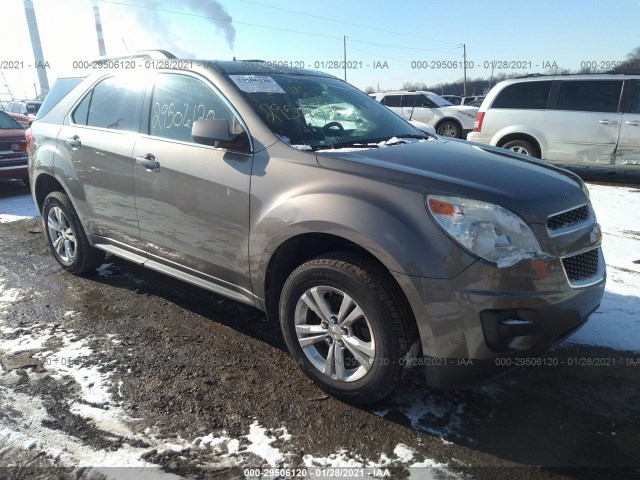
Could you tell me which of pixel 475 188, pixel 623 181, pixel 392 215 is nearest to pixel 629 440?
pixel 475 188

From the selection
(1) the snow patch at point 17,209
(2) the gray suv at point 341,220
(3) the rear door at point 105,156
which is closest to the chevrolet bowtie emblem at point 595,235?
(2) the gray suv at point 341,220

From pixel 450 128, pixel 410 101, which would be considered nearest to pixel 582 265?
pixel 450 128

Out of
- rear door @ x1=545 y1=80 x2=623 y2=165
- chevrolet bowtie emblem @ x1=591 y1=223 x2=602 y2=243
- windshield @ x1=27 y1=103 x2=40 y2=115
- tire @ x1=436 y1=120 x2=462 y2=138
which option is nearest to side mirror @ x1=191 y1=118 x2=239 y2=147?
chevrolet bowtie emblem @ x1=591 y1=223 x2=602 y2=243

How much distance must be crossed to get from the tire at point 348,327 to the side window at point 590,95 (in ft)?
26.2

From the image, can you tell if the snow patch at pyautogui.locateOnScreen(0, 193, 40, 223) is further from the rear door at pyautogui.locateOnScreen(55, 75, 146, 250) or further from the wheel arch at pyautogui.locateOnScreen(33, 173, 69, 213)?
the rear door at pyautogui.locateOnScreen(55, 75, 146, 250)

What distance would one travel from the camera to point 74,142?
4012 millimetres

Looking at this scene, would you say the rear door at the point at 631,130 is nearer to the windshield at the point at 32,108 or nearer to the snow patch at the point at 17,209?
the snow patch at the point at 17,209

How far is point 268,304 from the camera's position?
295cm

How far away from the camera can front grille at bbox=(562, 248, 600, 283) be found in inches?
93.5

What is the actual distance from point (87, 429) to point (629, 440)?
2669mm

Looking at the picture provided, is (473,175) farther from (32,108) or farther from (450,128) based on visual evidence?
(32,108)

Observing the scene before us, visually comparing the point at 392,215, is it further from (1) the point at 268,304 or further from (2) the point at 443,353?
(1) the point at 268,304

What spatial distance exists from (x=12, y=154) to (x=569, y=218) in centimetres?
943

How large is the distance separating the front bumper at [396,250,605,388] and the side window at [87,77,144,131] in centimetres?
249
